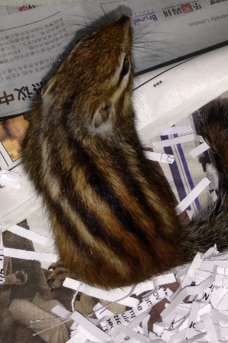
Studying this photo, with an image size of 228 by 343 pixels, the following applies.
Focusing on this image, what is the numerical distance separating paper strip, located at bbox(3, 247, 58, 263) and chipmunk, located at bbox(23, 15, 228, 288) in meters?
0.10

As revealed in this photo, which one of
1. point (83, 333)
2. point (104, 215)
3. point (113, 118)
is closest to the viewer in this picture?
point (104, 215)

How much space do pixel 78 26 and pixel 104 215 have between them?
0.58m

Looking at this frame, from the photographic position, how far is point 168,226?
55.3 inches

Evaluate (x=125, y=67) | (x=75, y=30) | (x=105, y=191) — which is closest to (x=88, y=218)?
(x=105, y=191)

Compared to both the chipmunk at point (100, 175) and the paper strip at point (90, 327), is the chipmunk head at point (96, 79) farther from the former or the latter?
the paper strip at point (90, 327)

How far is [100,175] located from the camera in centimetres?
131

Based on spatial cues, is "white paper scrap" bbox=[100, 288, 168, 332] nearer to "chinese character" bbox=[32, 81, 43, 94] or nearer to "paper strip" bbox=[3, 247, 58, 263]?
"paper strip" bbox=[3, 247, 58, 263]

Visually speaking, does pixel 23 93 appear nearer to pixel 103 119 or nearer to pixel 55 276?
pixel 103 119

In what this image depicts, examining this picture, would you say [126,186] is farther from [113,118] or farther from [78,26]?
[78,26]

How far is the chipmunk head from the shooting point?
131 cm

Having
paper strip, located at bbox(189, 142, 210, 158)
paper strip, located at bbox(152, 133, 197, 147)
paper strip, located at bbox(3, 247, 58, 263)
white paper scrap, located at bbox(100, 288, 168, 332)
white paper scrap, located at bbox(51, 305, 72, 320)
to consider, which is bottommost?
white paper scrap, located at bbox(100, 288, 168, 332)

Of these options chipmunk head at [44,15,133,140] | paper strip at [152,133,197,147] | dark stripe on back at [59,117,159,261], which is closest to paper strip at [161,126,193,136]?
paper strip at [152,133,197,147]

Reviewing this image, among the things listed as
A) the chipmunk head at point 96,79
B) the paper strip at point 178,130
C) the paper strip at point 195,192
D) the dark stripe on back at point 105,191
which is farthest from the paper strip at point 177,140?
the dark stripe on back at point 105,191

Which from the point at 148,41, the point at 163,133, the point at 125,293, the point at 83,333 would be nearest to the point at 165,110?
the point at 163,133
